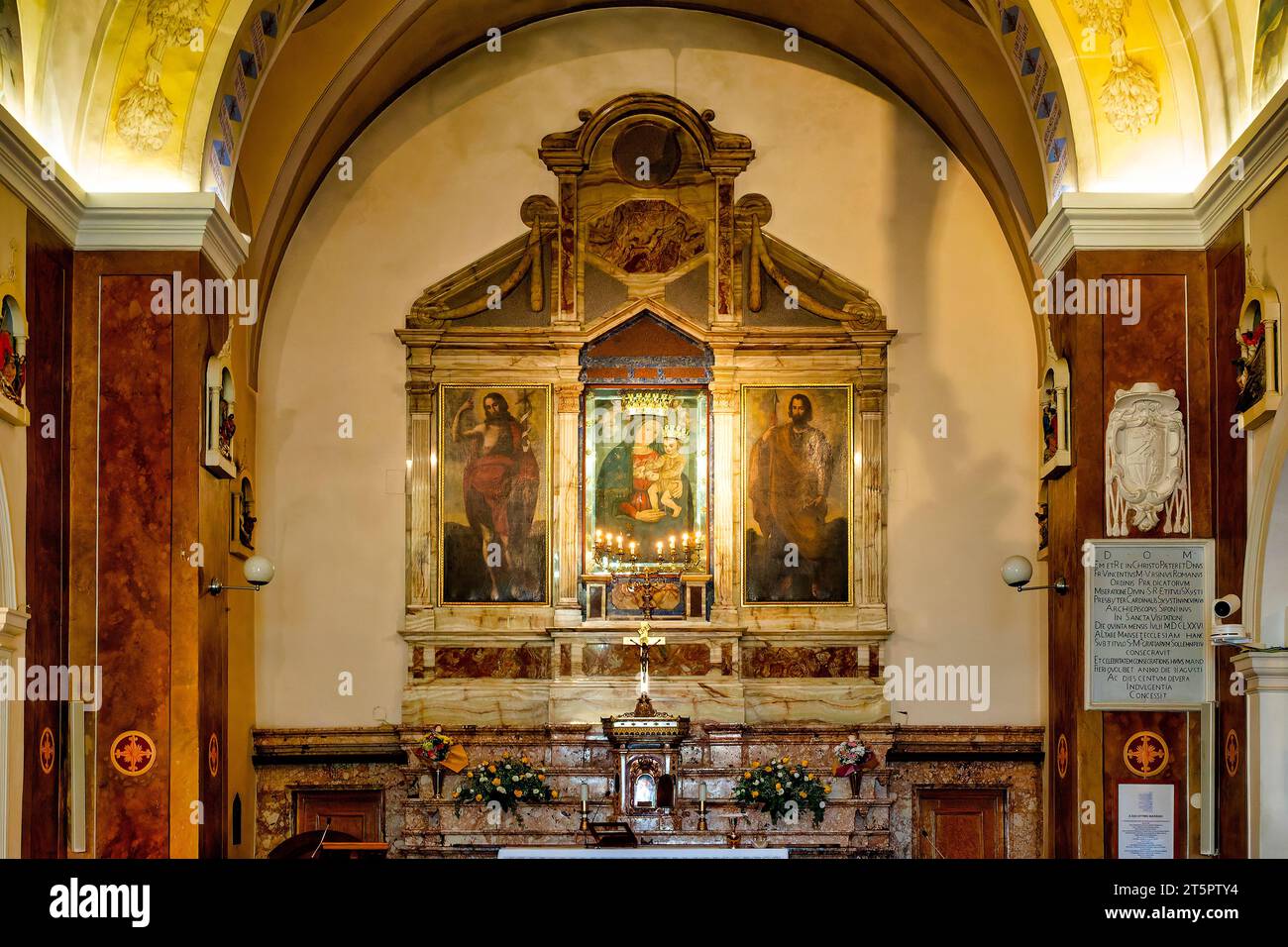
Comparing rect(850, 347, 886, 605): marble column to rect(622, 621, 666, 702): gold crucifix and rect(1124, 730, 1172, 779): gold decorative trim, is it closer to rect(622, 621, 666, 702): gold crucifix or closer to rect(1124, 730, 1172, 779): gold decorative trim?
rect(622, 621, 666, 702): gold crucifix

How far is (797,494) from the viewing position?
15492mm

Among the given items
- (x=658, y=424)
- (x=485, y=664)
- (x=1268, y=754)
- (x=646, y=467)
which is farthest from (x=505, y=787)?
(x=1268, y=754)

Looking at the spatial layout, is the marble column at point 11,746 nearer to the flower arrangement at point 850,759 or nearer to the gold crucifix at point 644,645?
the gold crucifix at point 644,645

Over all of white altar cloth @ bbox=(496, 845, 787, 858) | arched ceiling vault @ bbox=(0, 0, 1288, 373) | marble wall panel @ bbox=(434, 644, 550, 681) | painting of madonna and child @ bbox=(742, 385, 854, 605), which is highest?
arched ceiling vault @ bbox=(0, 0, 1288, 373)

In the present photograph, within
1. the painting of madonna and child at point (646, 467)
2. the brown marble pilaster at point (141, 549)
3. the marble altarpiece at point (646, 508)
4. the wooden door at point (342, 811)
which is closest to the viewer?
the brown marble pilaster at point (141, 549)

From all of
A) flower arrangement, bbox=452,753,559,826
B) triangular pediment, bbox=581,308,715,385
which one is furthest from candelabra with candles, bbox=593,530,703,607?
flower arrangement, bbox=452,753,559,826

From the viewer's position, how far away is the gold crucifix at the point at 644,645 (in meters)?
14.4

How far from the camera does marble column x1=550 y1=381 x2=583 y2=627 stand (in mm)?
15312

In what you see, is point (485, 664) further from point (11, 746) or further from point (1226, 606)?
point (1226, 606)

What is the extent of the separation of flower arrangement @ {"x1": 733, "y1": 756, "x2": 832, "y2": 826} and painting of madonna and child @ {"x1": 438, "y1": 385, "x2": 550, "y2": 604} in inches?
95.4

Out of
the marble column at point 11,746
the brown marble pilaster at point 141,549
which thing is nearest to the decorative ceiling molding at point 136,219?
the brown marble pilaster at point 141,549

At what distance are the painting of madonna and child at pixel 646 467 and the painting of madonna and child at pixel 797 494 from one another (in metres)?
0.44

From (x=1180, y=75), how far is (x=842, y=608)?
5488 millimetres
